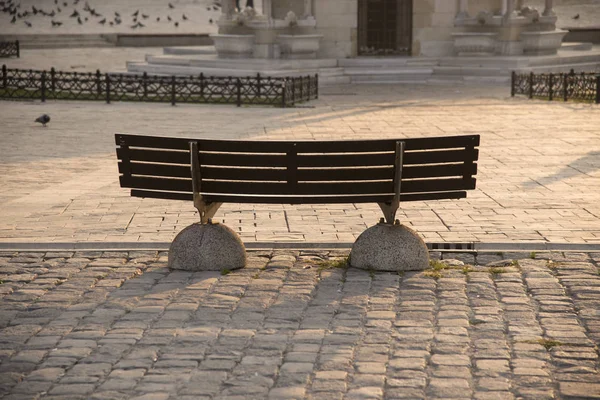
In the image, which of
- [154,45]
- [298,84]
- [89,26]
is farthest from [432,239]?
[89,26]

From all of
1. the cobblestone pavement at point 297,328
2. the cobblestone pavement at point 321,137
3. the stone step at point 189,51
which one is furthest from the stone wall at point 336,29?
the cobblestone pavement at point 297,328

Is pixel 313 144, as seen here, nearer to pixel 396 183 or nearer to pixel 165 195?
pixel 396 183

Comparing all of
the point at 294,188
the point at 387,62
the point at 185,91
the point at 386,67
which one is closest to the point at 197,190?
the point at 294,188

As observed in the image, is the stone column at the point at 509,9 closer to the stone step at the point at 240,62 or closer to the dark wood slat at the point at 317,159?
the stone step at the point at 240,62

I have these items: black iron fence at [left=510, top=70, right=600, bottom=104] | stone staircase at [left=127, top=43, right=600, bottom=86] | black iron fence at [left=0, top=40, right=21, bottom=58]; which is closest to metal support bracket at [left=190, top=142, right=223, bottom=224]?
black iron fence at [left=510, top=70, right=600, bottom=104]

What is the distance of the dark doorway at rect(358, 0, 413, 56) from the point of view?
3544 cm

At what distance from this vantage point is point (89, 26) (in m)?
52.6

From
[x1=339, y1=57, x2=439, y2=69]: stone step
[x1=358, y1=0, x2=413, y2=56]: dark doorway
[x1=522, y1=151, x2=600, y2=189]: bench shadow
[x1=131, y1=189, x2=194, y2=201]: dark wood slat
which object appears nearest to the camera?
[x1=131, y1=189, x2=194, y2=201]: dark wood slat

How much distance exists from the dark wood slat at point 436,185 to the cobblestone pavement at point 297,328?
0.63 meters

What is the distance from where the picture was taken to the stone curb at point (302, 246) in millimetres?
9359

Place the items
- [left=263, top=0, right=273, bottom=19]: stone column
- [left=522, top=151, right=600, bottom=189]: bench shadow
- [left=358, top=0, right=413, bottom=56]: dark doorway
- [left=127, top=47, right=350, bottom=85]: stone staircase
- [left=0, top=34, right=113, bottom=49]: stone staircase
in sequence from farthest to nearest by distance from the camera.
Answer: [left=0, top=34, right=113, bottom=49]: stone staircase → [left=358, top=0, right=413, bottom=56]: dark doorway → [left=263, top=0, right=273, bottom=19]: stone column → [left=127, top=47, right=350, bottom=85]: stone staircase → [left=522, top=151, right=600, bottom=189]: bench shadow

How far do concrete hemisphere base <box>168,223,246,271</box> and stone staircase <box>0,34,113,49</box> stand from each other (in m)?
41.3

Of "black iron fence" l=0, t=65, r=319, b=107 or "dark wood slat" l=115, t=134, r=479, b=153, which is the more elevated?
"dark wood slat" l=115, t=134, r=479, b=153

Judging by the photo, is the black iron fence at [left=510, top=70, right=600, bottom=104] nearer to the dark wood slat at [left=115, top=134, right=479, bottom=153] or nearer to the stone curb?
the stone curb
